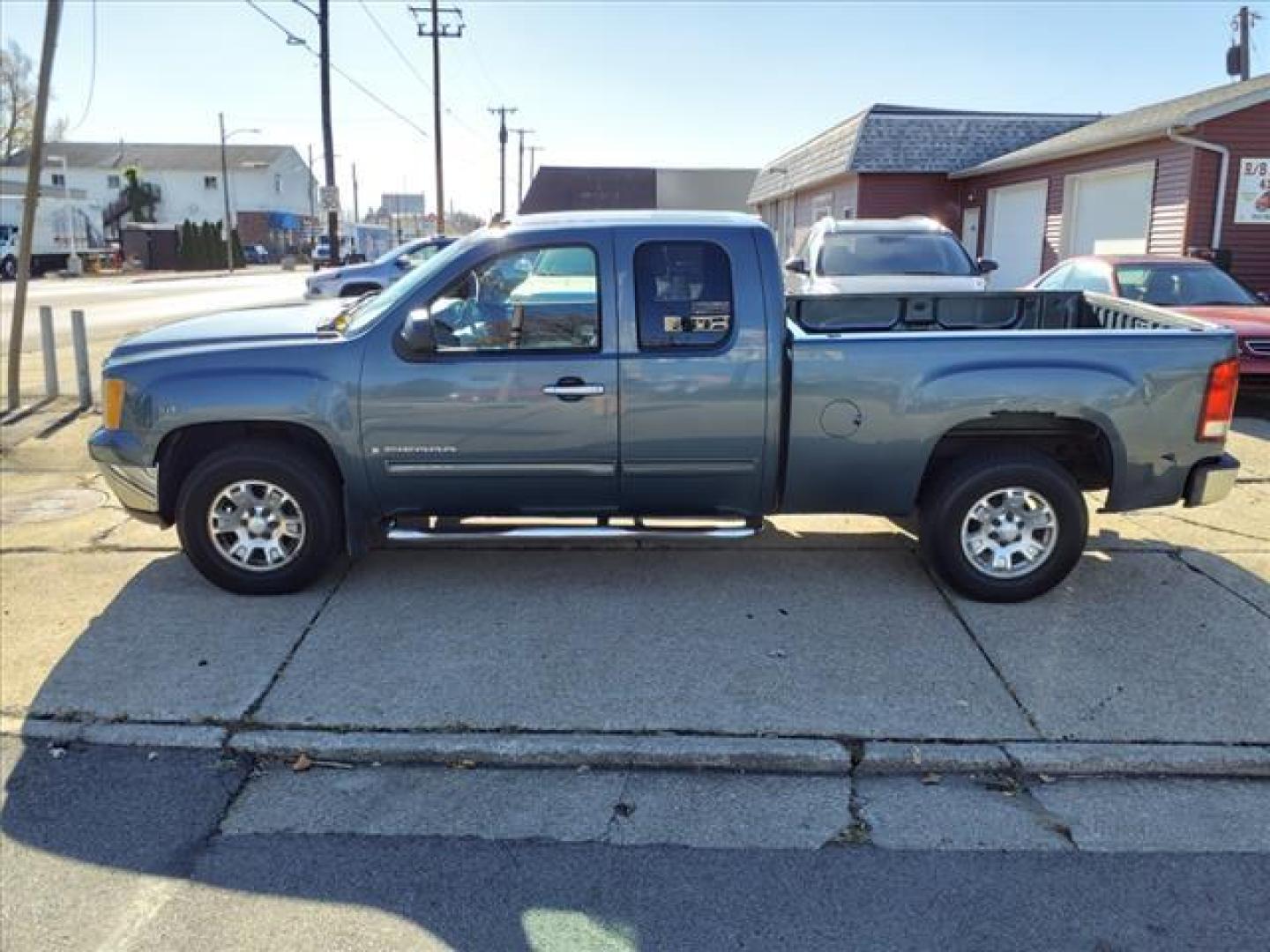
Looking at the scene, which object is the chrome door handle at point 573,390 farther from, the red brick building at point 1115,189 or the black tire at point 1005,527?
the red brick building at point 1115,189

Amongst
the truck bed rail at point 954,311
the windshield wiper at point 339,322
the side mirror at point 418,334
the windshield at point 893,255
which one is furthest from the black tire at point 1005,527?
the windshield at point 893,255

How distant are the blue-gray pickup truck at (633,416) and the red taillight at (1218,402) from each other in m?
0.01

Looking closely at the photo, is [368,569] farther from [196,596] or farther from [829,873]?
[829,873]

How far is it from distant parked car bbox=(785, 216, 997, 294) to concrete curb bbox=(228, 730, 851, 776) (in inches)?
330

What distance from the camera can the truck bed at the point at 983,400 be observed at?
4.83 meters

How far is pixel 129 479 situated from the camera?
508 cm

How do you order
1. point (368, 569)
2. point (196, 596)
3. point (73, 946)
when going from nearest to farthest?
point (73, 946)
point (196, 596)
point (368, 569)

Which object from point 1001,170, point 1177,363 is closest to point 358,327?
point 1177,363

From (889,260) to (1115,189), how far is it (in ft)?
26.2

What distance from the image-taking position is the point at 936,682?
433 centimetres

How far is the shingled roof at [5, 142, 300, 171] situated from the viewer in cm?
7856

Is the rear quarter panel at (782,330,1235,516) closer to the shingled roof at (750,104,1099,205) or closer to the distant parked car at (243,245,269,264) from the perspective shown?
the shingled roof at (750,104,1099,205)

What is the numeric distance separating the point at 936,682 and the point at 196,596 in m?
3.66

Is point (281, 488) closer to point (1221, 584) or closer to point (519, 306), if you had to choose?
point (519, 306)
